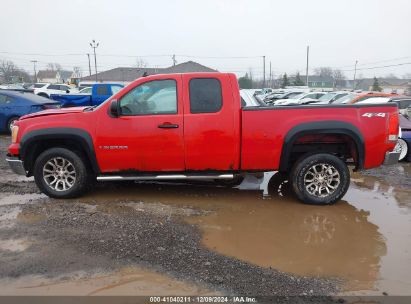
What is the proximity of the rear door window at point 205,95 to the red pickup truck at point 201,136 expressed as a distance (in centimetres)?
1

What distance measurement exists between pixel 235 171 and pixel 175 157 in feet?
3.04

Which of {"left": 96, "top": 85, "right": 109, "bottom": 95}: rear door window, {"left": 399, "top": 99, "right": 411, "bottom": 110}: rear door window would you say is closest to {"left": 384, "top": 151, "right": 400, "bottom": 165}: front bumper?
{"left": 399, "top": 99, "right": 411, "bottom": 110}: rear door window

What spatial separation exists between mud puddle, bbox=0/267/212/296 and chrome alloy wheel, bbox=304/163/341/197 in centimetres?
289

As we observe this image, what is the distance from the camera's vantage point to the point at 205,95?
5.38m

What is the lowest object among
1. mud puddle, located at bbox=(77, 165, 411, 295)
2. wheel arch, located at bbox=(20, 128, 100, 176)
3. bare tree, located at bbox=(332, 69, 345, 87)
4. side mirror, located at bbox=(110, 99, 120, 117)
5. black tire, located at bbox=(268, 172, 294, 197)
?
mud puddle, located at bbox=(77, 165, 411, 295)

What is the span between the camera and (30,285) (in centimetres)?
331

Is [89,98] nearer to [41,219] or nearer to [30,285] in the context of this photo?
[41,219]

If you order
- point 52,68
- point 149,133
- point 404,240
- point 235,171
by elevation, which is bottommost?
point 404,240

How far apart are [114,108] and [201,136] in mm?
1309

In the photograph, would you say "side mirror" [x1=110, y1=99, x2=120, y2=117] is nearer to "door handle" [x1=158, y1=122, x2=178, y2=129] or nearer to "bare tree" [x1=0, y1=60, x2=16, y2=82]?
"door handle" [x1=158, y1=122, x2=178, y2=129]

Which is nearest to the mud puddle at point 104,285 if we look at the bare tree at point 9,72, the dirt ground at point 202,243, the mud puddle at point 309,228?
the dirt ground at point 202,243

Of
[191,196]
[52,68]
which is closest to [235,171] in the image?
[191,196]

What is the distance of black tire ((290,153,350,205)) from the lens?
5453 mm

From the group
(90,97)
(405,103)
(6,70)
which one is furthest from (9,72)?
(405,103)
